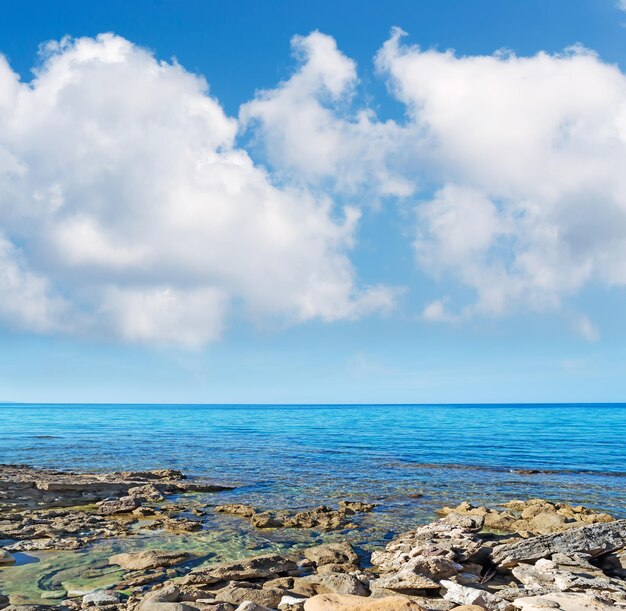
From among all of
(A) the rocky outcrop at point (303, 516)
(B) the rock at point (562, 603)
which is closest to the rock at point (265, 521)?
(A) the rocky outcrop at point (303, 516)

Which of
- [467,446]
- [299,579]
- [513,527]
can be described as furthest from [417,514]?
[467,446]

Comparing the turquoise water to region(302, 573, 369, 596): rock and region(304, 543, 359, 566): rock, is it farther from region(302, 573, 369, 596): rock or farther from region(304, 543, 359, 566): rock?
region(302, 573, 369, 596): rock

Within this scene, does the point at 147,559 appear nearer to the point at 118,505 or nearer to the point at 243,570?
the point at 243,570

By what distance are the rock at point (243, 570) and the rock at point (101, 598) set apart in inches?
49.0

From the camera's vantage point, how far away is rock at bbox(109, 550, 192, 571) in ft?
36.5

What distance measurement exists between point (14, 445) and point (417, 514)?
3681 centimetres

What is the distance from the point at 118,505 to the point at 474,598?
12.8 m

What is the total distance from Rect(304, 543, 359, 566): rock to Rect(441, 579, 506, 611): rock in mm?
3319

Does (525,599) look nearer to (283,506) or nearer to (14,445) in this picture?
(283,506)

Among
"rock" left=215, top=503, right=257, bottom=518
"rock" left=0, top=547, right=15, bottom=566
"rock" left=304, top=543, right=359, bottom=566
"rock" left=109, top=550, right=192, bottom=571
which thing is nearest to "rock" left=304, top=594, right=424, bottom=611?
"rock" left=304, top=543, right=359, bottom=566

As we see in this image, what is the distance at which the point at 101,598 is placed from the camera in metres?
9.22

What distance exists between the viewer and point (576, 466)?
31047mm

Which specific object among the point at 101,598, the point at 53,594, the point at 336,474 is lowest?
the point at 336,474

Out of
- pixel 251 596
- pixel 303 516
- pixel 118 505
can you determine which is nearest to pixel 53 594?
pixel 251 596
